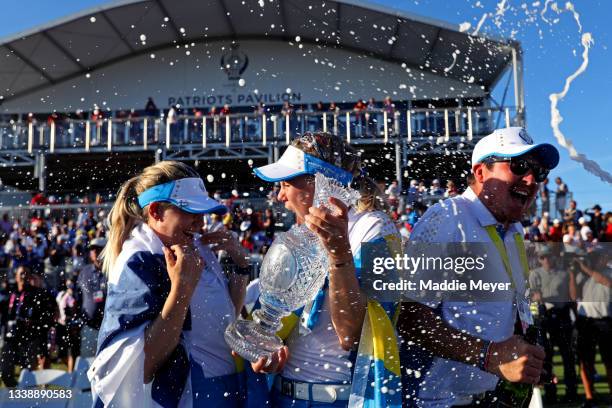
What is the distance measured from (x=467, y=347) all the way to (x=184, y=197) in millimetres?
1008

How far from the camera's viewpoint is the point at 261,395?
5.63 feet

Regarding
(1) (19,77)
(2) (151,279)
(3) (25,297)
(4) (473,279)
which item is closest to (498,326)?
(4) (473,279)

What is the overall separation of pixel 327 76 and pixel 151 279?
18818mm

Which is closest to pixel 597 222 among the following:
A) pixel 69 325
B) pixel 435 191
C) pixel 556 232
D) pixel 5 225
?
pixel 556 232

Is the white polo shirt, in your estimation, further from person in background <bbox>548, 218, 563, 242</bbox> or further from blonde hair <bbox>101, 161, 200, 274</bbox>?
person in background <bbox>548, 218, 563, 242</bbox>

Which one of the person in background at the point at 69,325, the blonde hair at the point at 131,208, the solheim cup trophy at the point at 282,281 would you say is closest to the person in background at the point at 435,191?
the person in background at the point at 69,325

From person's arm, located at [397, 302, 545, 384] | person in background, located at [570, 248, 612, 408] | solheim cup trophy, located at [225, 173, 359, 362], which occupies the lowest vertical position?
person in background, located at [570, 248, 612, 408]

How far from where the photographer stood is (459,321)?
1523 millimetres

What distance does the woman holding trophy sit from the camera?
136cm

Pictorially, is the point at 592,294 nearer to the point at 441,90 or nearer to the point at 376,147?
the point at 376,147

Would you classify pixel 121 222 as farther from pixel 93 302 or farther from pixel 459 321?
pixel 93 302

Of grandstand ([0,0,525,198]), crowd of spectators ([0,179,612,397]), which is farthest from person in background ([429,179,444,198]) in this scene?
grandstand ([0,0,525,198])

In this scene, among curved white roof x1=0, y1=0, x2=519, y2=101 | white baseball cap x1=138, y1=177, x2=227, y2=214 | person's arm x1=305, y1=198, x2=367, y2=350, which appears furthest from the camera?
curved white roof x1=0, y1=0, x2=519, y2=101

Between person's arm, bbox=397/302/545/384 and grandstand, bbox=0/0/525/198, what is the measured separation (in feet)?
36.4
